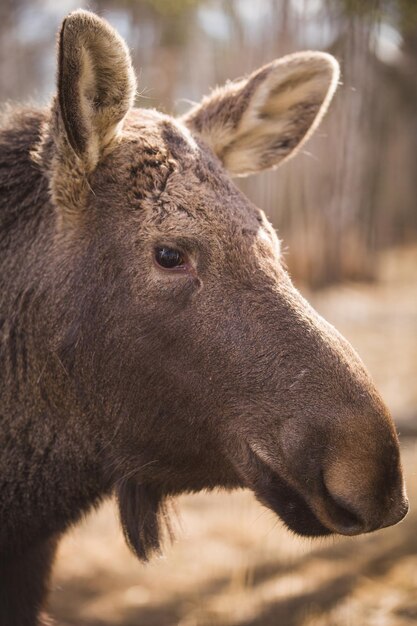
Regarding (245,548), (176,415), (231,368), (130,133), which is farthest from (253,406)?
(245,548)

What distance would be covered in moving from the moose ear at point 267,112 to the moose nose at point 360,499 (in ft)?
7.32

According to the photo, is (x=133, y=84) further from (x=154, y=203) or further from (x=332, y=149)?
(x=332, y=149)

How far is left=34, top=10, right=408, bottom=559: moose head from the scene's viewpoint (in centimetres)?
316

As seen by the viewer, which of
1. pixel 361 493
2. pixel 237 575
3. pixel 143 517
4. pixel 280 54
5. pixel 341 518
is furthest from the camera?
pixel 280 54

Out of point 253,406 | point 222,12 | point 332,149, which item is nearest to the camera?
point 253,406

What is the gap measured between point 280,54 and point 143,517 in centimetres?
874

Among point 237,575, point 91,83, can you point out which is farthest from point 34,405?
point 237,575

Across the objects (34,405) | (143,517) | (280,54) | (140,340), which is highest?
(280,54)

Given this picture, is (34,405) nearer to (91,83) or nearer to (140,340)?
(140,340)

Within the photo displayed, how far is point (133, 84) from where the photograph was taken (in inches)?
144

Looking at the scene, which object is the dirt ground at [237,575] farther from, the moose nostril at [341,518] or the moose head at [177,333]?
the moose nostril at [341,518]

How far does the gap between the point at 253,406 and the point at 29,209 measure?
1.58 meters

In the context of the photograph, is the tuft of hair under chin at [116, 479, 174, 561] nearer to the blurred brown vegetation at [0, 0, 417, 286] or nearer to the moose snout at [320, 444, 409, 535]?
the moose snout at [320, 444, 409, 535]

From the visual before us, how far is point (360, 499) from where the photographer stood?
2959 millimetres
